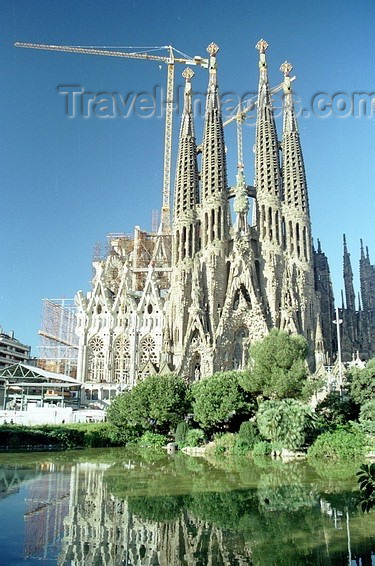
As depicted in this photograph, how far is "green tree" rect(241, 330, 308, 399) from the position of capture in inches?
1265

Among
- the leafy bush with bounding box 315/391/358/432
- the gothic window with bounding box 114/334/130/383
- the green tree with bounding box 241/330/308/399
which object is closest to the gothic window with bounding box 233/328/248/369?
the gothic window with bounding box 114/334/130/383

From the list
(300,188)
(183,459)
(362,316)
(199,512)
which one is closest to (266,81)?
(300,188)

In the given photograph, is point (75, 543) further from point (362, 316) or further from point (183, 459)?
point (362, 316)

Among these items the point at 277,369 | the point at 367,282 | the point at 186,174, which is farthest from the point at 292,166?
the point at 277,369

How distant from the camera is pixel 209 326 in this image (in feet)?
172

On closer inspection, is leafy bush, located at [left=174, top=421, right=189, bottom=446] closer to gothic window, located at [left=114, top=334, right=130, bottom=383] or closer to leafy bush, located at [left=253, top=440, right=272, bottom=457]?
leafy bush, located at [left=253, top=440, right=272, bottom=457]

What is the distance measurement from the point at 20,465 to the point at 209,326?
3082 cm

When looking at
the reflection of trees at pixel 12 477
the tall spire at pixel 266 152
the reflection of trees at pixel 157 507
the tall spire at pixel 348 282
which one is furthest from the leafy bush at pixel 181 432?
the tall spire at pixel 348 282

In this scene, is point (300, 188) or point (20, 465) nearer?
point (20, 465)

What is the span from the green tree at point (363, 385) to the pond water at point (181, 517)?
10.9m

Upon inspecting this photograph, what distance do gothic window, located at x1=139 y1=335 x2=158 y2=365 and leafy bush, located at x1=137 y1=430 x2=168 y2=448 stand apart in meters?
22.4

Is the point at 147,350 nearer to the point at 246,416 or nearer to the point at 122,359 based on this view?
the point at 122,359

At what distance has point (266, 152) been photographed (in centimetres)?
5744

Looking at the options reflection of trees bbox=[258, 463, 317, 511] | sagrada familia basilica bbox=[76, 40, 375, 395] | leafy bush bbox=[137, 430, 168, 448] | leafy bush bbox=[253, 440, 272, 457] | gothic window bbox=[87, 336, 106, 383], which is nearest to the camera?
reflection of trees bbox=[258, 463, 317, 511]
